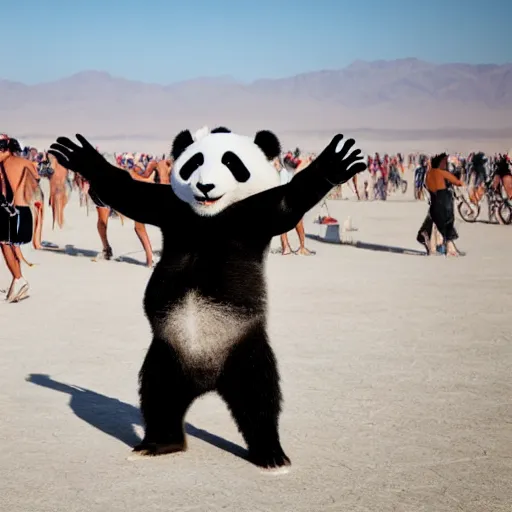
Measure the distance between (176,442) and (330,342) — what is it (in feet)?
10.1

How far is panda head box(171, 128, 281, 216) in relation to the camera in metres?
4.29

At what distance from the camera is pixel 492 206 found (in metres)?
20.4

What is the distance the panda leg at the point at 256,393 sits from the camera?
14.3ft

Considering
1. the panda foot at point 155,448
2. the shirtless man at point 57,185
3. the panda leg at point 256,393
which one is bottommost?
the panda foot at point 155,448

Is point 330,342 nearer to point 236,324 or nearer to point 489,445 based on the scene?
point 489,445

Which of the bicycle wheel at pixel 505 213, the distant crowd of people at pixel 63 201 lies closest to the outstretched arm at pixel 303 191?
the distant crowd of people at pixel 63 201

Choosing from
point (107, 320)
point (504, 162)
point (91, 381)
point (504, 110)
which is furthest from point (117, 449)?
point (504, 110)

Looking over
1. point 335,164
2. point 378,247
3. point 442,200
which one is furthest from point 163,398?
→ point 378,247

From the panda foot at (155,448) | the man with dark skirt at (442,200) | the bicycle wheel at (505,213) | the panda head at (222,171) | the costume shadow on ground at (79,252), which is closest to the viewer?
the panda head at (222,171)

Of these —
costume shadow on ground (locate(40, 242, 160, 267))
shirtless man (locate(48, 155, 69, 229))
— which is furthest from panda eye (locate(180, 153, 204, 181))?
shirtless man (locate(48, 155, 69, 229))

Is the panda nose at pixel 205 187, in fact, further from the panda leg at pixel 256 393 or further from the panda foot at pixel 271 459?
the panda foot at pixel 271 459

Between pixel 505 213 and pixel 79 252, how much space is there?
405 inches

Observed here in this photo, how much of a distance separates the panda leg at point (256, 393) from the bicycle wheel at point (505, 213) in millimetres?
16357

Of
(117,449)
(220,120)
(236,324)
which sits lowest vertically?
(117,449)
